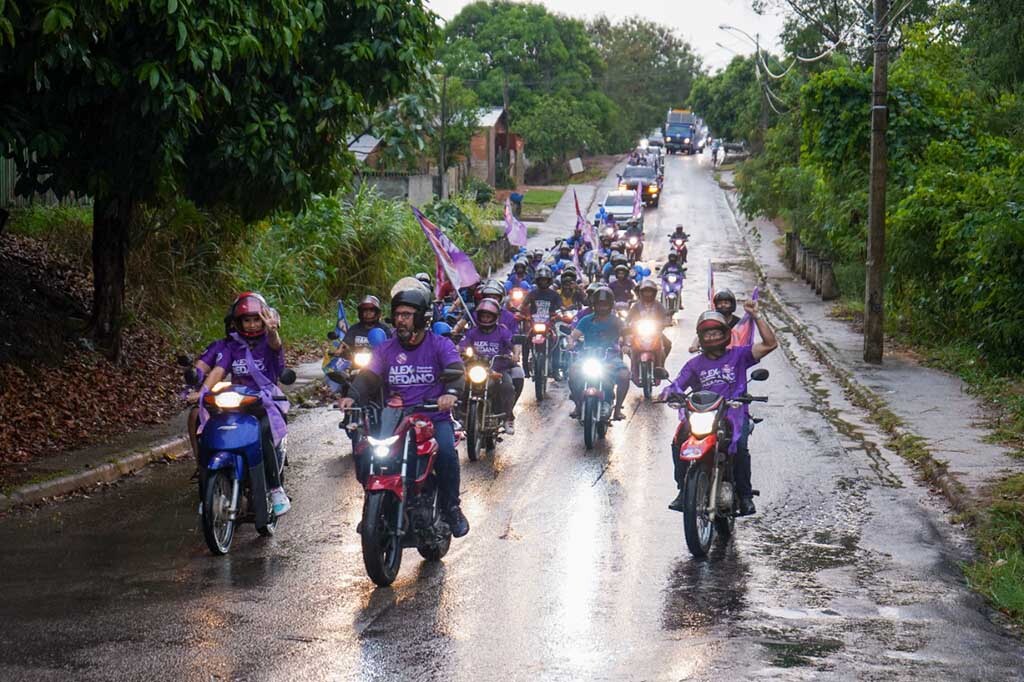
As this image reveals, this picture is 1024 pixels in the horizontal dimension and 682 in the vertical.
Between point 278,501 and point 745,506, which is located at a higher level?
point 278,501

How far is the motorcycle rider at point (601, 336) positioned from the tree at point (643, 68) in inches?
3793

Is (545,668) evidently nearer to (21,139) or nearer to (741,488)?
(741,488)

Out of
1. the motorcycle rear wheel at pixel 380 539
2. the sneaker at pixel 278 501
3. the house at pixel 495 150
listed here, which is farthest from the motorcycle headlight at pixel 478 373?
the house at pixel 495 150

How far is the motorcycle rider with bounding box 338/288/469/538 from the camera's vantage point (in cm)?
943

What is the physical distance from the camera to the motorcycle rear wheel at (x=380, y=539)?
869 cm

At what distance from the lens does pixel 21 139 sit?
1203 cm

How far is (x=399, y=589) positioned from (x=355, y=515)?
258 cm

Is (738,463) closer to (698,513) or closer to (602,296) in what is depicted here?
(698,513)

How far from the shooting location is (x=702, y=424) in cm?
1009

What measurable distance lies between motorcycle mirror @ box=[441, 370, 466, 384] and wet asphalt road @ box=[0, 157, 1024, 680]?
51.7 inches

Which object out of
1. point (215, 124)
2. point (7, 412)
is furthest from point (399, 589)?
point (215, 124)

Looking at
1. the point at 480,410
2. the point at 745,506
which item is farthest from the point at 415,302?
the point at 480,410

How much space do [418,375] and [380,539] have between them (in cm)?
124

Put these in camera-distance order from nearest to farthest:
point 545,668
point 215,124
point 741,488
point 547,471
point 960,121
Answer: point 545,668 → point 741,488 → point 547,471 → point 215,124 → point 960,121
